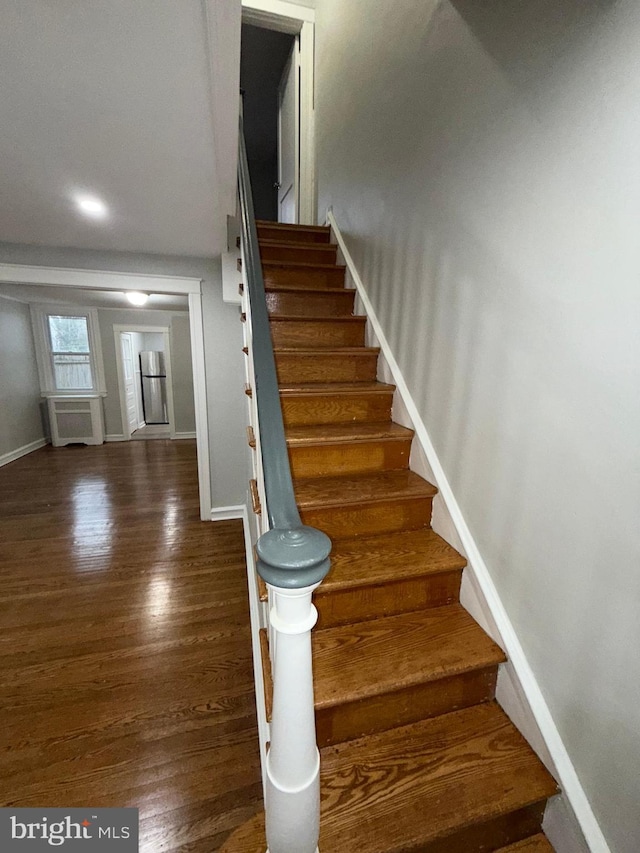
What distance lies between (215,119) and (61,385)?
6.07 metres

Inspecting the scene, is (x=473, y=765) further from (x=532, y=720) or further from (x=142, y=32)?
(x=142, y=32)

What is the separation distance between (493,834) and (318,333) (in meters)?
2.08

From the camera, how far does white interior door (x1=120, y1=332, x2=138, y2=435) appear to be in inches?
247

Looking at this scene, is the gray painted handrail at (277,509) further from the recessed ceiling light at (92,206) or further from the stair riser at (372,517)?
the recessed ceiling light at (92,206)

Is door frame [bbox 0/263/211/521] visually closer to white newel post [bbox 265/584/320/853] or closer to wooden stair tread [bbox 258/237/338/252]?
wooden stair tread [bbox 258/237/338/252]

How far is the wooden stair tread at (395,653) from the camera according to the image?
1.00 m

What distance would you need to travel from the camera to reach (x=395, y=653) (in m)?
1.11

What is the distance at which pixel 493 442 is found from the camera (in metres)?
1.17

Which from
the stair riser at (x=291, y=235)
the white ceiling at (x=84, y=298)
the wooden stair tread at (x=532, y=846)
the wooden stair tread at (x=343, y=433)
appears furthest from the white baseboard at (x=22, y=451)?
the wooden stair tread at (x=532, y=846)

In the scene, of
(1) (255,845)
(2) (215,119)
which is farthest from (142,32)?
(1) (255,845)

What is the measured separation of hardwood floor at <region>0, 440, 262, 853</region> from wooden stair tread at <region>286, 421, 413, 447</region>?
121 cm

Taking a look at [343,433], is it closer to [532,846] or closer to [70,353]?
[532,846]

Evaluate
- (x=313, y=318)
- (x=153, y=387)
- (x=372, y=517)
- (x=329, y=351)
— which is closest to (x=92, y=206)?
(x=313, y=318)

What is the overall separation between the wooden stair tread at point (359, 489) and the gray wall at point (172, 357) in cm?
544
